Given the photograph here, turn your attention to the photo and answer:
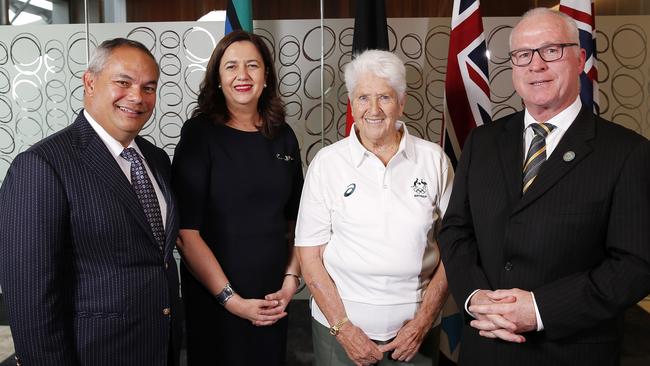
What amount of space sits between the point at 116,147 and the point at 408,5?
306cm

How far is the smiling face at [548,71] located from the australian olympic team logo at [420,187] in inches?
19.6

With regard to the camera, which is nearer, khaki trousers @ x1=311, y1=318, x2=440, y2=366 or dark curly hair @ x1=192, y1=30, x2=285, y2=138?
khaki trousers @ x1=311, y1=318, x2=440, y2=366

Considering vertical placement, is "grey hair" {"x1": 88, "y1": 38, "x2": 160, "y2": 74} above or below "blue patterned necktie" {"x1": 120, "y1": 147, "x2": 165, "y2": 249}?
above

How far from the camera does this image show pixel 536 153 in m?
1.74

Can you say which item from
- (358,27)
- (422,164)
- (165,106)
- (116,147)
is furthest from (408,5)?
(116,147)

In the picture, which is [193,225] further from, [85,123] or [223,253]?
[85,123]

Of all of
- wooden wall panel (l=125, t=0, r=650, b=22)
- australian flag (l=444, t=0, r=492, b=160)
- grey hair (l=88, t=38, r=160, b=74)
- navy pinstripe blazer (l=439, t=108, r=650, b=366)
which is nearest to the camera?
navy pinstripe blazer (l=439, t=108, r=650, b=366)

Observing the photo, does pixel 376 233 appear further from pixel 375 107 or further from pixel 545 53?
pixel 545 53

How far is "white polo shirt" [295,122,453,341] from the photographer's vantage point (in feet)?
6.60

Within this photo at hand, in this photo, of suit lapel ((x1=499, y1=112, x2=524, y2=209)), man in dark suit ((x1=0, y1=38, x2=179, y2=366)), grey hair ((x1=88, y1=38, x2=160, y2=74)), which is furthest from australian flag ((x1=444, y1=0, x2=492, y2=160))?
grey hair ((x1=88, y1=38, x2=160, y2=74))

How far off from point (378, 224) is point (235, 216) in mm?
637

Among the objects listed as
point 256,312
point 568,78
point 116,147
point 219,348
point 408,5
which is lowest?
point 219,348

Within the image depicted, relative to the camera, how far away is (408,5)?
167 inches

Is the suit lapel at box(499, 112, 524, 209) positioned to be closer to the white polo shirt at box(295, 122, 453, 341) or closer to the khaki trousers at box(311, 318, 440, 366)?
the white polo shirt at box(295, 122, 453, 341)
